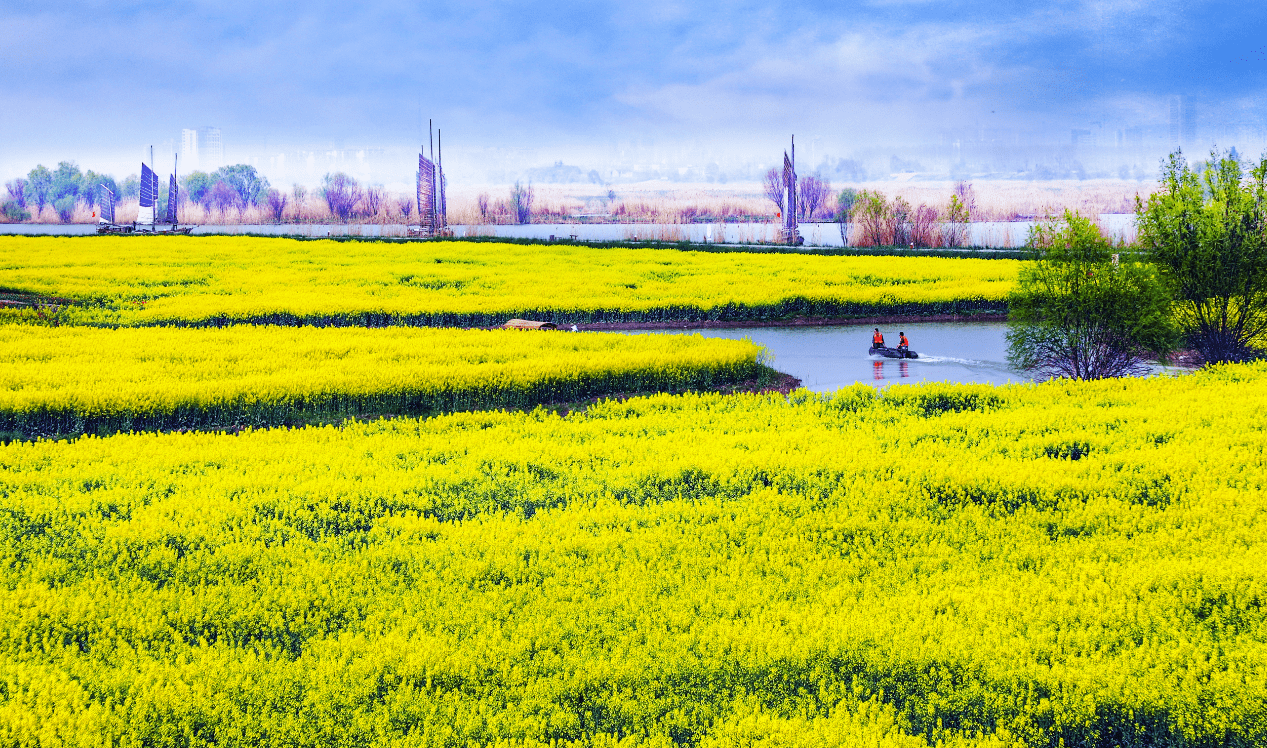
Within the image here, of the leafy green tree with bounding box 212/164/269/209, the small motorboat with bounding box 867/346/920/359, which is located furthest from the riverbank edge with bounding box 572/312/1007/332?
the leafy green tree with bounding box 212/164/269/209

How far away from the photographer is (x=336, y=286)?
32.8 m

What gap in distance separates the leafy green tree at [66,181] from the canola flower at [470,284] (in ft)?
394

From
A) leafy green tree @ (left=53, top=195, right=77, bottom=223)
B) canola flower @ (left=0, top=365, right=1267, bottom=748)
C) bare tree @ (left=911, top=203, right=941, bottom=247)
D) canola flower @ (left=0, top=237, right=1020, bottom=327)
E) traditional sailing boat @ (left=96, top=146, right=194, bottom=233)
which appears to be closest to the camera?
canola flower @ (left=0, top=365, right=1267, bottom=748)

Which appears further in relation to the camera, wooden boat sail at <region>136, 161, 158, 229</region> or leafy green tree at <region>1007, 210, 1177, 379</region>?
wooden boat sail at <region>136, 161, 158, 229</region>

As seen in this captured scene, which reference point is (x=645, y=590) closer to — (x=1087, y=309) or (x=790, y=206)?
(x=1087, y=309)

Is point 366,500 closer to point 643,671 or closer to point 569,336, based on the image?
point 643,671

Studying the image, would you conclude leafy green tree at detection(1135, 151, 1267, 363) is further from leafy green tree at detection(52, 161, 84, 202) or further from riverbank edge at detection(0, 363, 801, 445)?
leafy green tree at detection(52, 161, 84, 202)

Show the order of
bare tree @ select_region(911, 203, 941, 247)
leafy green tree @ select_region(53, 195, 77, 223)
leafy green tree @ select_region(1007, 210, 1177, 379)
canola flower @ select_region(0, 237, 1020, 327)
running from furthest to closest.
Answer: leafy green tree @ select_region(53, 195, 77, 223), bare tree @ select_region(911, 203, 941, 247), canola flower @ select_region(0, 237, 1020, 327), leafy green tree @ select_region(1007, 210, 1177, 379)

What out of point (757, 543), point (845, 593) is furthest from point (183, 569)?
point (845, 593)

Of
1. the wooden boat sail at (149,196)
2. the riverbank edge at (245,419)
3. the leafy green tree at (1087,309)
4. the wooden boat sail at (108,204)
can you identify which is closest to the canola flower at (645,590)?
the riverbank edge at (245,419)

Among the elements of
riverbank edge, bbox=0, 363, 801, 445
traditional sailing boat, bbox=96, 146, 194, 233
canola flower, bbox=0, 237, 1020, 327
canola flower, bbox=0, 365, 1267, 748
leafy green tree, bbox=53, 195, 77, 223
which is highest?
leafy green tree, bbox=53, 195, 77, 223

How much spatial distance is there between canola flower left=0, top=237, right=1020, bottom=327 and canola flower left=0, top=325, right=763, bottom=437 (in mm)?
5462

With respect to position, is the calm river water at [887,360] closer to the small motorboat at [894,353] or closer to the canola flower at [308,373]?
the small motorboat at [894,353]

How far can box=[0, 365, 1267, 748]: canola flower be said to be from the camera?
5844 mm
